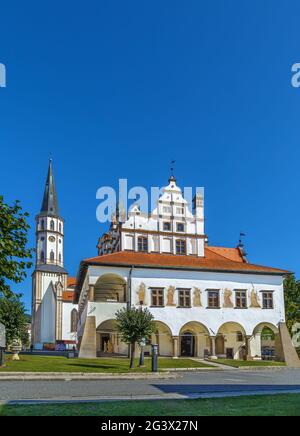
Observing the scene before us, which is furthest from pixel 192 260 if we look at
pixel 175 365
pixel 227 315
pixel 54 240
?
pixel 54 240

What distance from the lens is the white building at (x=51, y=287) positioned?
10100 cm

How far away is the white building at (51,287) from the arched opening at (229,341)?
4753 cm

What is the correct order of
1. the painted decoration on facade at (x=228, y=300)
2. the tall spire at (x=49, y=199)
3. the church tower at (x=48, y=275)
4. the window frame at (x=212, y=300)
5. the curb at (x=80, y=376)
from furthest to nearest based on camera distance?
the tall spire at (x=49, y=199), the church tower at (x=48, y=275), the painted decoration on facade at (x=228, y=300), the window frame at (x=212, y=300), the curb at (x=80, y=376)

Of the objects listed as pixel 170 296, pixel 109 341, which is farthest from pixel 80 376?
pixel 109 341

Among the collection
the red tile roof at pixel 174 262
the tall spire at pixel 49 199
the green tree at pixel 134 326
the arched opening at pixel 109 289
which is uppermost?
the tall spire at pixel 49 199

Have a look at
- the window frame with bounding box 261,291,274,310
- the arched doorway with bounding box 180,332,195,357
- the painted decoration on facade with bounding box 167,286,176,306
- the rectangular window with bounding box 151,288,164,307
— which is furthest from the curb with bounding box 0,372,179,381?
the window frame with bounding box 261,291,274,310

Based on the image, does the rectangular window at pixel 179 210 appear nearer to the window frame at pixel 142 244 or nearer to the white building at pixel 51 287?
the window frame at pixel 142 244

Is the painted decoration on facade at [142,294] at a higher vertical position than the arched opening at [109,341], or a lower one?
higher

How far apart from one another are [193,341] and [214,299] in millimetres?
4820

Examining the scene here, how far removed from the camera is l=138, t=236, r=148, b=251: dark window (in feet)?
173

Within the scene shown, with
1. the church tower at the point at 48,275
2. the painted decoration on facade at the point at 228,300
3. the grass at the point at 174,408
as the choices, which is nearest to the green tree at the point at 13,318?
the painted decoration on facade at the point at 228,300

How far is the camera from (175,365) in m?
35.4
